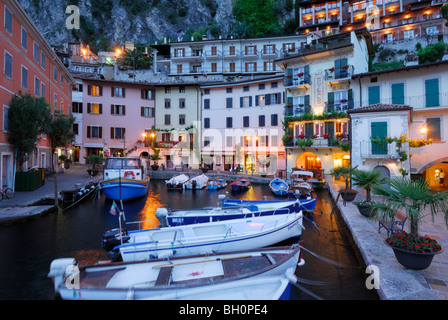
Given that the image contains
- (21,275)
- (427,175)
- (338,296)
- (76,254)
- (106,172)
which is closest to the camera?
(338,296)

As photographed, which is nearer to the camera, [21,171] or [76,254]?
[76,254]

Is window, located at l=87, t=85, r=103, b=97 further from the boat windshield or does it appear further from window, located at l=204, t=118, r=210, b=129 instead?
the boat windshield

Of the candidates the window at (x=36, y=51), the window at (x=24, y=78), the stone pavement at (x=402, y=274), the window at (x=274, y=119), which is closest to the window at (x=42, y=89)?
the window at (x=36, y=51)

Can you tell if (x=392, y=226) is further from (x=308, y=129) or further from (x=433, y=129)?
(x=308, y=129)

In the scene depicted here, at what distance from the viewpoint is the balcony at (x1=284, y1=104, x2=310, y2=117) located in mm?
31255

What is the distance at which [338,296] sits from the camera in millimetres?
7395

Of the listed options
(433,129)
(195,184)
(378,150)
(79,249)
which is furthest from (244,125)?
(79,249)

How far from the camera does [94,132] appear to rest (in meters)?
43.2

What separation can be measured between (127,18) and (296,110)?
64.6 meters

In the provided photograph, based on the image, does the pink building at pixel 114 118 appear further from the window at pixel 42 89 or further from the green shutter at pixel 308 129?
the green shutter at pixel 308 129

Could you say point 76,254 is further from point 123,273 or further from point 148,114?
point 148,114
